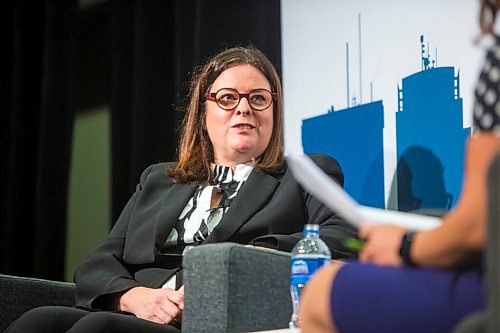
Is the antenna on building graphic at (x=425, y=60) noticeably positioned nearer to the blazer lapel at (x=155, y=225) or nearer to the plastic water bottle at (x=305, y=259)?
the plastic water bottle at (x=305, y=259)

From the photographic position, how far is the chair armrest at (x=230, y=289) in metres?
1.96

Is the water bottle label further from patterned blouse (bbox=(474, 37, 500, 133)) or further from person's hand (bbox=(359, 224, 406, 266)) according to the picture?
patterned blouse (bbox=(474, 37, 500, 133))

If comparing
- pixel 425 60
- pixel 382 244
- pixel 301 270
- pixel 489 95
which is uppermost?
pixel 425 60

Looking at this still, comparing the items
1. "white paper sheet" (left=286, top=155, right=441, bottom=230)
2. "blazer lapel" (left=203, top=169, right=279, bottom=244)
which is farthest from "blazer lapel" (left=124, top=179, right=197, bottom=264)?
"white paper sheet" (left=286, top=155, right=441, bottom=230)

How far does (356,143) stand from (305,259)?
680mm

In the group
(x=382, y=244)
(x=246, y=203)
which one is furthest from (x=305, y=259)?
(x=382, y=244)

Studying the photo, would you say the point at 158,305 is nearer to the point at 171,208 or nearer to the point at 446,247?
the point at 171,208

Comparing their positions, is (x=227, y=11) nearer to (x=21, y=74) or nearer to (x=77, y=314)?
(x=21, y=74)

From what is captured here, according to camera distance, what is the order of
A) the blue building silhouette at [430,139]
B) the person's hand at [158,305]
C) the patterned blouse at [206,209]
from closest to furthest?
the person's hand at [158,305] < the blue building silhouette at [430,139] < the patterned blouse at [206,209]

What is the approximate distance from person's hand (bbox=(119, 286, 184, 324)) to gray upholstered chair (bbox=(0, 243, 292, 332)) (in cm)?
25

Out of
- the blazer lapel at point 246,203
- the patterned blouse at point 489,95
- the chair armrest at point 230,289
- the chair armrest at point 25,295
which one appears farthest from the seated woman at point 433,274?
the chair armrest at point 25,295

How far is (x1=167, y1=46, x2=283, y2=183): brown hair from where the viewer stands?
2.66 m

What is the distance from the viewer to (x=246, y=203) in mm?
2480

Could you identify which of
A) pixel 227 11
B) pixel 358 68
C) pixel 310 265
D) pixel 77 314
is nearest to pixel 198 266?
pixel 310 265
